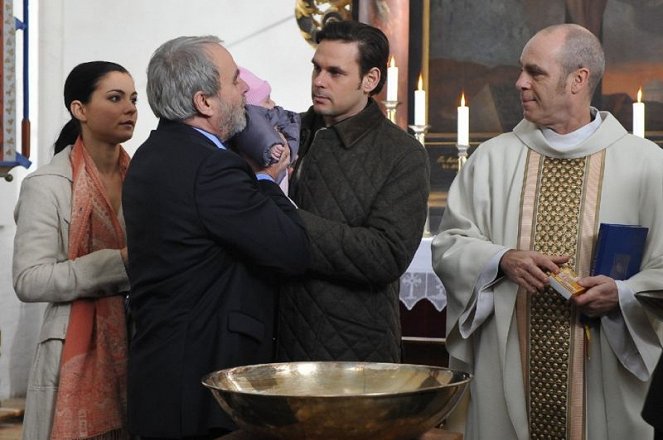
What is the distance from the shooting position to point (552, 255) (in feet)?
11.1

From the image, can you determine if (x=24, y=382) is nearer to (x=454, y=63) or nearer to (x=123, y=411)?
(x=454, y=63)

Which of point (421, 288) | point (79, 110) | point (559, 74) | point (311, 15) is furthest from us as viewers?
point (311, 15)

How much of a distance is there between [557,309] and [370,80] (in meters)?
0.92

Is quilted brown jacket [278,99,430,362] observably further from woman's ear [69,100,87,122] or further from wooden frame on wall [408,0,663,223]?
wooden frame on wall [408,0,663,223]

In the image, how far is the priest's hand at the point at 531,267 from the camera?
10.7ft

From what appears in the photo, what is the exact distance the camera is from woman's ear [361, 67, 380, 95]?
3.43 meters

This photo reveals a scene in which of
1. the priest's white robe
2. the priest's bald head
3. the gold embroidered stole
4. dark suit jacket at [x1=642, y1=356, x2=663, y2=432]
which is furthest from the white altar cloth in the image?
dark suit jacket at [x1=642, y1=356, x2=663, y2=432]

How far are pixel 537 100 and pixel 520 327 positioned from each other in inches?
28.1

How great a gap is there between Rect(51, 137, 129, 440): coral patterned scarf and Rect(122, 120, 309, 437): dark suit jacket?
24.3 inches

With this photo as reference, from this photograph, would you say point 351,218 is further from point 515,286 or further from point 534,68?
point 534,68

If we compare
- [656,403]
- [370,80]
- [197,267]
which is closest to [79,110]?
[370,80]

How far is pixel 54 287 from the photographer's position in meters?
3.51

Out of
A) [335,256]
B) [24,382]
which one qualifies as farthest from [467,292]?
[24,382]

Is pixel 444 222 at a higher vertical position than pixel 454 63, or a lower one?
lower
